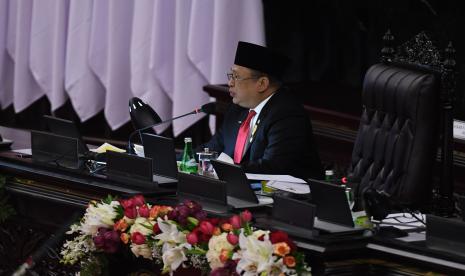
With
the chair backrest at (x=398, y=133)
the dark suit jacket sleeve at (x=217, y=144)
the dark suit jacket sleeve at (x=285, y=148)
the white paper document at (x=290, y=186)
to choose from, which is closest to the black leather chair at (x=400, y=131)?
the chair backrest at (x=398, y=133)

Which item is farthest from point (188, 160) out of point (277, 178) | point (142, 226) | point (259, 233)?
point (259, 233)

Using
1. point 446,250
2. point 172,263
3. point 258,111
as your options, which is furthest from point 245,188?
point 258,111

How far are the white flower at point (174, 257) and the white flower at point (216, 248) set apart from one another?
0.45 feet

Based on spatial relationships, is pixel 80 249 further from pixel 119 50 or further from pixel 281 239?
pixel 119 50

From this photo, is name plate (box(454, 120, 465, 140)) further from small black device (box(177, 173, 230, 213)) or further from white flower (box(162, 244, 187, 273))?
white flower (box(162, 244, 187, 273))

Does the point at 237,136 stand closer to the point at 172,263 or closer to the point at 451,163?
the point at 451,163

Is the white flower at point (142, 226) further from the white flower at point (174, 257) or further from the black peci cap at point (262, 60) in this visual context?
the black peci cap at point (262, 60)

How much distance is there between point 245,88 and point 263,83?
0.08 m

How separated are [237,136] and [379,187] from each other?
91cm

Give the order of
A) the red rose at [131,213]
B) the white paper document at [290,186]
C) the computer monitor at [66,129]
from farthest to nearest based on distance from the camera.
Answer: the computer monitor at [66,129]
the white paper document at [290,186]
the red rose at [131,213]

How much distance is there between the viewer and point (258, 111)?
5.37m

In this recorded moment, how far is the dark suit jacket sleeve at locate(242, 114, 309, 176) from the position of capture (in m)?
5.05

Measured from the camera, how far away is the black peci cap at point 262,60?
17.5 feet

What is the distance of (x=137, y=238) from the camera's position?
3.96m
